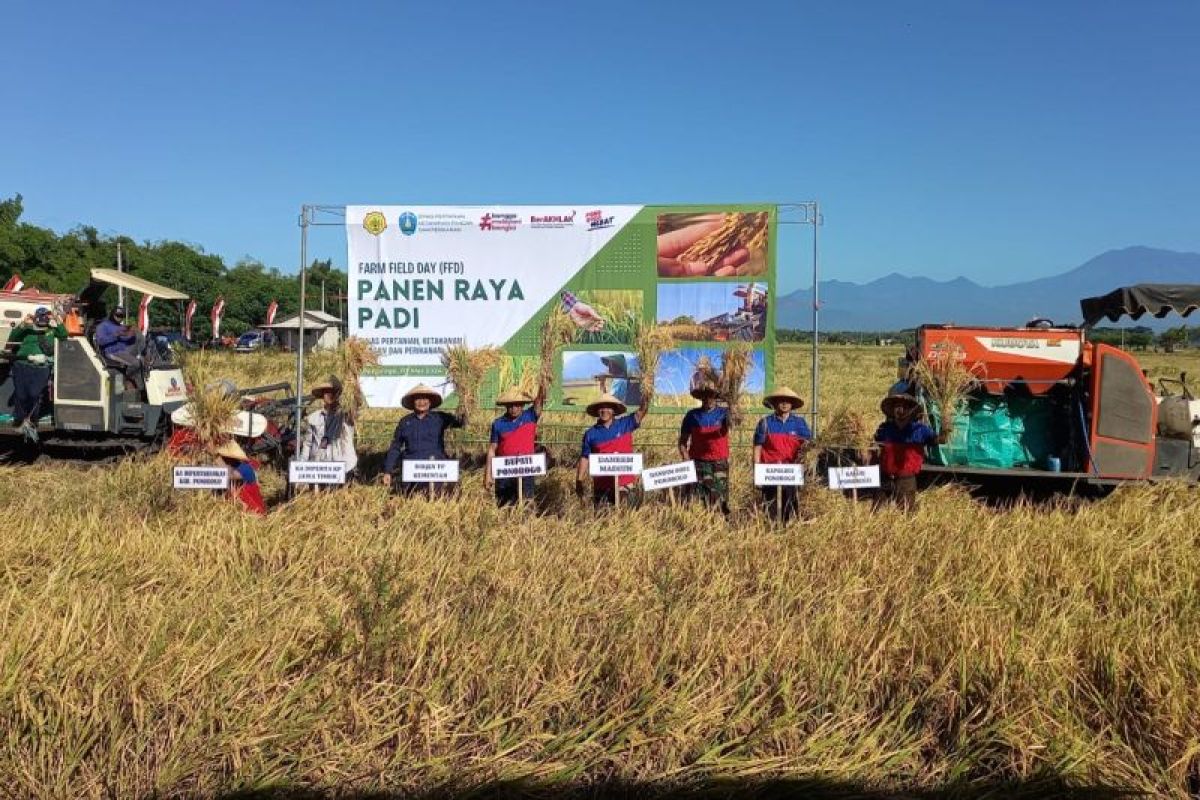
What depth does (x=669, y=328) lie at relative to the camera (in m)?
8.59

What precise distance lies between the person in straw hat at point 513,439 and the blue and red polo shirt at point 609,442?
51cm

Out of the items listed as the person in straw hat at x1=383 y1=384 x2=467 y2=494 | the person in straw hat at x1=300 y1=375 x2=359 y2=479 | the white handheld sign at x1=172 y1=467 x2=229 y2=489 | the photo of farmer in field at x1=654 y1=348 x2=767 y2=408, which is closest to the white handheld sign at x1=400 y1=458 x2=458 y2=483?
the person in straw hat at x1=383 y1=384 x2=467 y2=494

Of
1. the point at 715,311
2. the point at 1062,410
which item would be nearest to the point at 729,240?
the point at 715,311

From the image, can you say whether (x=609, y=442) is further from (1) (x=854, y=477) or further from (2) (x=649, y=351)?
(1) (x=854, y=477)

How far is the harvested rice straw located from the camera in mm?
8805

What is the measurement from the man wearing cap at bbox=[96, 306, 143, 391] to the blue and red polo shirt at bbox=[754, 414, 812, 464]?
25.0 feet

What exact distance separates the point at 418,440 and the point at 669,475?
Answer: 2267 millimetres

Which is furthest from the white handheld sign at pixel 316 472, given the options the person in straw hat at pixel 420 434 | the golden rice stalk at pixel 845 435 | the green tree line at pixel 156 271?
the green tree line at pixel 156 271

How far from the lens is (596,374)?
8.95m

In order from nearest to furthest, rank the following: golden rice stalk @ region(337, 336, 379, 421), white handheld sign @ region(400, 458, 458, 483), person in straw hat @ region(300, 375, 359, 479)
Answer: white handheld sign @ region(400, 458, 458, 483) → person in straw hat @ region(300, 375, 359, 479) → golden rice stalk @ region(337, 336, 379, 421)

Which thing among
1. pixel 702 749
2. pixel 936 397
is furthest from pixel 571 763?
pixel 936 397

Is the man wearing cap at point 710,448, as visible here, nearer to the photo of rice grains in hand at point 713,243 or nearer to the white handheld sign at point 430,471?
the white handheld sign at point 430,471

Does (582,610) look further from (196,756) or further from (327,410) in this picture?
(327,410)

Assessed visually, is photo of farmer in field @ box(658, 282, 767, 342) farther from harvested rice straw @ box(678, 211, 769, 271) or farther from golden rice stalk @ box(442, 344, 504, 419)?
golden rice stalk @ box(442, 344, 504, 419)
